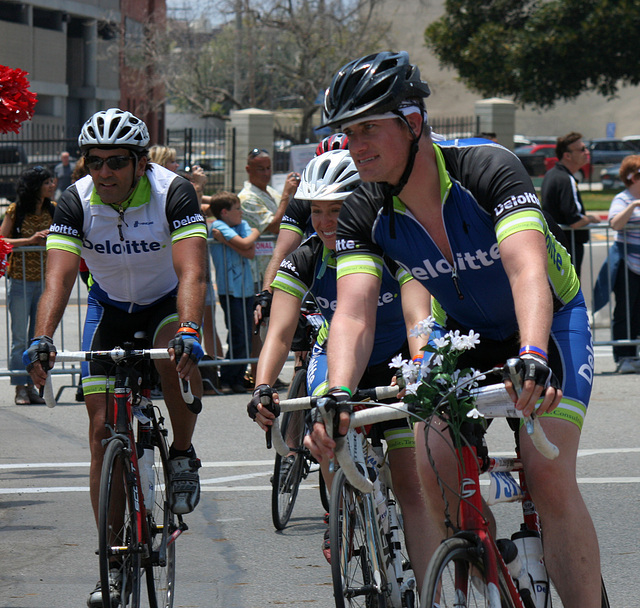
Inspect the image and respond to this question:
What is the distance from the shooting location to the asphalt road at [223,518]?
5.07m

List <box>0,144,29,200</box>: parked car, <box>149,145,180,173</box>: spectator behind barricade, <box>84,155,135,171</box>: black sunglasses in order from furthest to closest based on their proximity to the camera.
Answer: <box>0,144,29,200</box>: parked car < <box>149,145,180,173</box>: spectator behind barricade < <box>84,155,135,171</box>: black sunglasses

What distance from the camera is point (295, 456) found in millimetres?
6309

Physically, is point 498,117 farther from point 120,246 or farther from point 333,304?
point 120,246

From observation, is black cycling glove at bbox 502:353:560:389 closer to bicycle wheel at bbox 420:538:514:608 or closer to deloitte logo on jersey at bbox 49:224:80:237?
bicycle wheel at bbox 420:538:514:608

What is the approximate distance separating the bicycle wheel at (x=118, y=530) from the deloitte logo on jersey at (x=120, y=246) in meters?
1.01

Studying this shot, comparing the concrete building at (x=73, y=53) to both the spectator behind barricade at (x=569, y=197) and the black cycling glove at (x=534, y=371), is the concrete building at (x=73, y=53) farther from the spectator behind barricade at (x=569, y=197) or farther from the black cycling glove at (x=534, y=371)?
the black cycling glove at (x=534, y=371)

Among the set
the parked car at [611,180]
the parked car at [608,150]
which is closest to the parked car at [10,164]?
the parked car at [611,180]

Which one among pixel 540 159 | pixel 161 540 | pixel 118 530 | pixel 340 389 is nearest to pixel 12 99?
pixel 161 540

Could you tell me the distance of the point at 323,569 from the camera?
5363 mm

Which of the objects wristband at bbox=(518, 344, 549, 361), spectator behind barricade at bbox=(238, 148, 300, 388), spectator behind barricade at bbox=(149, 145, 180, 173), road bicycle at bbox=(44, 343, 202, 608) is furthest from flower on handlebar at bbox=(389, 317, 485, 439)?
spectator behind barricade at bbox=(238, 148, 300, 388)

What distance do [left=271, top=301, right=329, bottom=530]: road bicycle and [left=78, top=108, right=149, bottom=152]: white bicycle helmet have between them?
5.40ft

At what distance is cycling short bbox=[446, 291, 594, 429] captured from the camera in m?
3.38

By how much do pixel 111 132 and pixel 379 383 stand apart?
1604 mm

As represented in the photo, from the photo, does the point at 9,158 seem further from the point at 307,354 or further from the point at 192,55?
the point at 307,354
